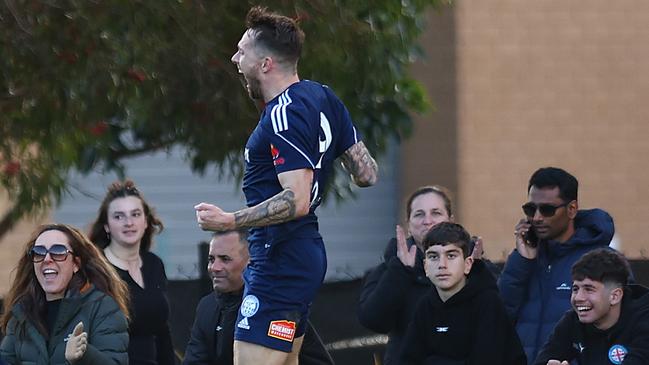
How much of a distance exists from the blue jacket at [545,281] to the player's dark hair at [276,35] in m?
2.45

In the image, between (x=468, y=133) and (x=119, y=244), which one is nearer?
(x=119, y=244)

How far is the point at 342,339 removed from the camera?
10.9m

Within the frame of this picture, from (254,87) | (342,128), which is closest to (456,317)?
(342,128)

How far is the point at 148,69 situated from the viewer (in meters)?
8.98

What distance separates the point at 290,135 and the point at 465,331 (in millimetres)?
1951

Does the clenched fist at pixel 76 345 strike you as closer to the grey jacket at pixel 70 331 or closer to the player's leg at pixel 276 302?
the grey jacket at pixel 70 331

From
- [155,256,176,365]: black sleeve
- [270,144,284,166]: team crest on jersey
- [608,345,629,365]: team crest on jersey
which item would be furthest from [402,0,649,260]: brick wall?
[270,144,284,166]: team crest on jersey

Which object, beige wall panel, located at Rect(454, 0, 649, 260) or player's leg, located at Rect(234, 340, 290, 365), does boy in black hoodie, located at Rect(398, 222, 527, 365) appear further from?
beige wall panel, located at Rect(454, 0, 649, 260)

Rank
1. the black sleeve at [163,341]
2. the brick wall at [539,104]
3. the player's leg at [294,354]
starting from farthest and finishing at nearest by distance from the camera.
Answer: the brick wall at [539,104] → the black sleeve at [163,341] → the player's leg at [294,354]

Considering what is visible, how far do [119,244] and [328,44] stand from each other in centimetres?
171

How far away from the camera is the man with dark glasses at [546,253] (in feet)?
26.9

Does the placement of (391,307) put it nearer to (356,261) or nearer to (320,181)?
(320,181)

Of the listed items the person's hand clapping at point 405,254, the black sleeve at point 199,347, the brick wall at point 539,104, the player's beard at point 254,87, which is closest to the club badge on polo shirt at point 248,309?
the player's beard at point 254,87

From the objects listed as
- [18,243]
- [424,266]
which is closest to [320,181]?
[424,266]
